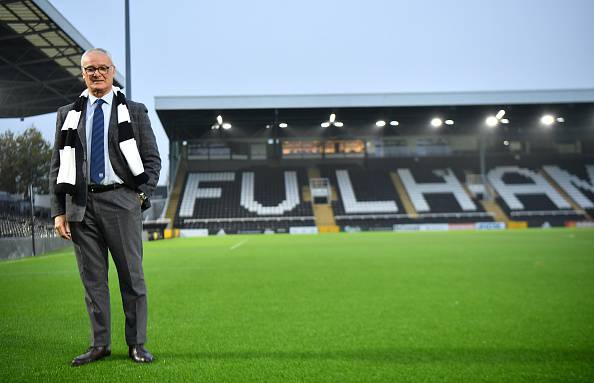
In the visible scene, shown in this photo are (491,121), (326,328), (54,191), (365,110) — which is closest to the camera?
(54,191)

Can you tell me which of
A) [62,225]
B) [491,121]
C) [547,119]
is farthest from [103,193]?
[547,119]

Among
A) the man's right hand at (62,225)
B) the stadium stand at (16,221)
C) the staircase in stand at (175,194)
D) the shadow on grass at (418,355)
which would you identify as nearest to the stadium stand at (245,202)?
the staircase in stand at (175,194)

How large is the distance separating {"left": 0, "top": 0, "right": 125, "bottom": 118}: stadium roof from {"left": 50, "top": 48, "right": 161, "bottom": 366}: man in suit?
1297cm

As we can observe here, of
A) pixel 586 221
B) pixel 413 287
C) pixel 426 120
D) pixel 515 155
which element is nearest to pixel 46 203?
pixel 413 287

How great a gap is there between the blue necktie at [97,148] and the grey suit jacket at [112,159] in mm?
46

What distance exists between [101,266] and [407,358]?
81.4 inches

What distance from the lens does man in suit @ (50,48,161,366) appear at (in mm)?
2986

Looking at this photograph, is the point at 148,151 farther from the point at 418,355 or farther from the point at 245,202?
the point at 245,202

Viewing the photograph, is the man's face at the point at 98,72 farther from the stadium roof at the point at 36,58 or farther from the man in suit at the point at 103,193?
the stadium roof at the point at 36,58

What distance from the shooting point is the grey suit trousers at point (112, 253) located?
118 inches

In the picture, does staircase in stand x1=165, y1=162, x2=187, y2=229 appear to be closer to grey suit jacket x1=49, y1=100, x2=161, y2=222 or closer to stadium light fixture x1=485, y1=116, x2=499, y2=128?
stadium light fixture x1=485, y1=116, x2=499, y2=128

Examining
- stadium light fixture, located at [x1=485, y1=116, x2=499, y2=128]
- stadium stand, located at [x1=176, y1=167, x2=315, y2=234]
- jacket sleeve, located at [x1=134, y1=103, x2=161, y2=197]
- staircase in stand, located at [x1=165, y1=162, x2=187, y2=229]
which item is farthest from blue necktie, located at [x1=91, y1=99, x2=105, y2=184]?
stadium light fixture, located at [x1=485, y1=116, x2=499, y2=128]

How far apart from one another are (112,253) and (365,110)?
3310cm

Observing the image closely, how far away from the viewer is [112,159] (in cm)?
302
